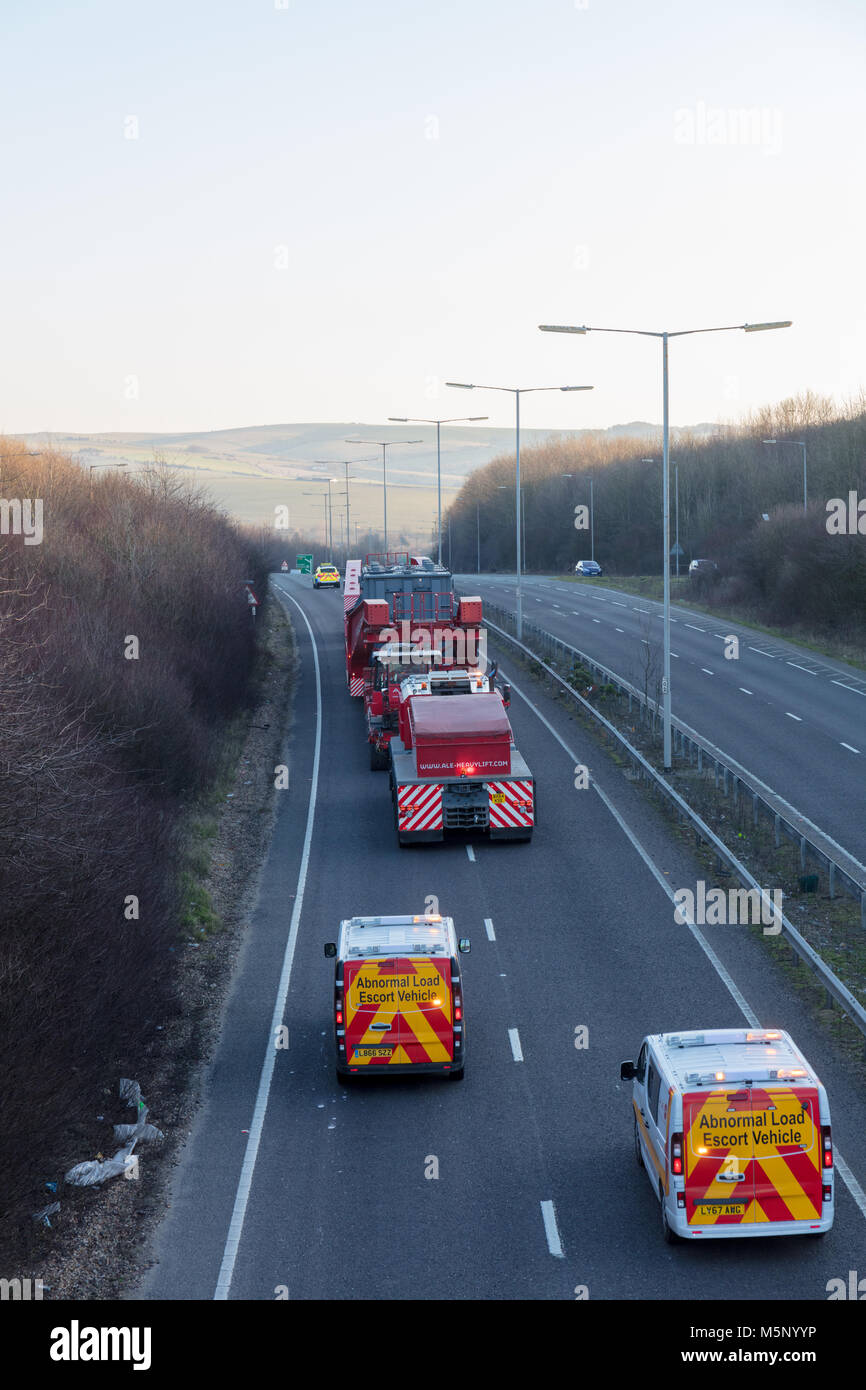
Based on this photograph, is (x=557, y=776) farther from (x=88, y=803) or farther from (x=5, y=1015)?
(x=5, y=1015)

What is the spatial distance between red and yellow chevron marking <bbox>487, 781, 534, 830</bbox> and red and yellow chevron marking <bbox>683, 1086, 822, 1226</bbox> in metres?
15.5

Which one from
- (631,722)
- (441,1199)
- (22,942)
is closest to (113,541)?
(631,722)

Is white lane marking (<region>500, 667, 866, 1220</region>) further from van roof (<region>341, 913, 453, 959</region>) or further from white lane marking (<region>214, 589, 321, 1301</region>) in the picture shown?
white lane marking (<region>214, 589, 321, 1301</region>)

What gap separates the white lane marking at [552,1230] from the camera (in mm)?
12000

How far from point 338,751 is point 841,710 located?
15.2 meters

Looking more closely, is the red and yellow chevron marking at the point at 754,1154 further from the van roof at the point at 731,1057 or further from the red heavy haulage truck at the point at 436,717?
the red heavy haulage truck at the point at 436,717

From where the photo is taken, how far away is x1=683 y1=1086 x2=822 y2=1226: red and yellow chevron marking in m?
11.3

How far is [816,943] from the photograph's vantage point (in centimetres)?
2030

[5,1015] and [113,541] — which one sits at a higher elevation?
[113,541]

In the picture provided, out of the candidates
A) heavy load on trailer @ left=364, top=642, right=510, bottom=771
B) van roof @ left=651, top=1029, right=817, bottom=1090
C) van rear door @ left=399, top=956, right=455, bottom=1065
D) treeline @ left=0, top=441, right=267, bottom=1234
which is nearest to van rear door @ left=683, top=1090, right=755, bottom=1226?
van roof @ left=651, top=1029, right=817, bottom=1090

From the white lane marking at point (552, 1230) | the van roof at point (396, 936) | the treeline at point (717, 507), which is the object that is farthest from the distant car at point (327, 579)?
the white lane marking at point (552, 1230)

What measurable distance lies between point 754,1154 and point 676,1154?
25.6 inches

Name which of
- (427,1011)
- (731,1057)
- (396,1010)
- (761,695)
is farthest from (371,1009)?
(761,695)

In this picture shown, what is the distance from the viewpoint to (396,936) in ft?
53.0
